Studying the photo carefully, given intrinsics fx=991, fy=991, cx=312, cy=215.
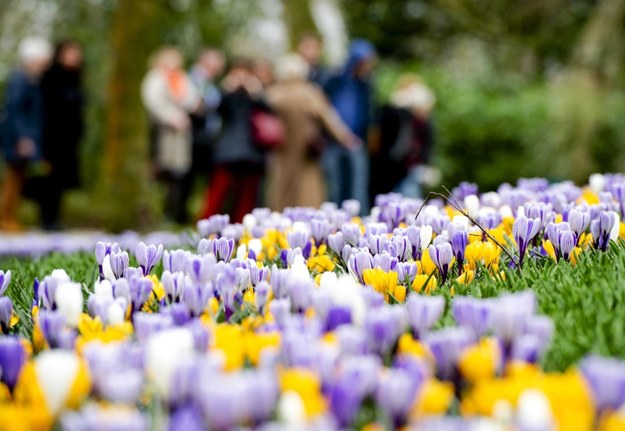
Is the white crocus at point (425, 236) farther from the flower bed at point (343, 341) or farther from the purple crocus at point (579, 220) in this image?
the purple crocus at point (579, 220)

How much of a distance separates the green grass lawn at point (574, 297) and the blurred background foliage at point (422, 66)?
329 inches

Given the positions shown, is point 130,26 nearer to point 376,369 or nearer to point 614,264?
point 614,264

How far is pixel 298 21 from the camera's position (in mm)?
16234

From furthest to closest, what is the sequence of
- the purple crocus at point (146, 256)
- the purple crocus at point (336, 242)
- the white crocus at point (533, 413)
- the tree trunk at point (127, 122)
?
1. the tree trunk at point (127, 122)
2. the purple crocus at point (336, 242)
3. the purple crocus at point (146, 256)
4. the white crocus at point (533, 413)

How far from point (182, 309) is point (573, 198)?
2344 mm

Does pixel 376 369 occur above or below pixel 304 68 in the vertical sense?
below

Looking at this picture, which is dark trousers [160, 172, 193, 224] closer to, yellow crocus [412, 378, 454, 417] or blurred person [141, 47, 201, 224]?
blurred person [141, 47, 201, 224]

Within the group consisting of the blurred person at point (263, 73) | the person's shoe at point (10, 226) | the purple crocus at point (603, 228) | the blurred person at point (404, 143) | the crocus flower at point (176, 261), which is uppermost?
the blurred person at point (263, 73)

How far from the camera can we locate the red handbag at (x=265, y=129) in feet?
34.0

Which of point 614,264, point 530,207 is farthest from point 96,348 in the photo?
point 530,207

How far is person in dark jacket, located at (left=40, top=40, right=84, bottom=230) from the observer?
11719 millimetres

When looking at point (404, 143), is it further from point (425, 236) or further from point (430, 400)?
Answer: point (430, 400)

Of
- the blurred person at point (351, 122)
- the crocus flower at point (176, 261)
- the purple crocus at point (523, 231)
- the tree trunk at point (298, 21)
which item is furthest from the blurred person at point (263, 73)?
the crocus flower at point (176, 261)

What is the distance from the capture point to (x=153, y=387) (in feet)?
5.48
